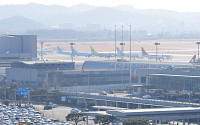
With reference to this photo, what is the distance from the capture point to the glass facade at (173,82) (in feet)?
286

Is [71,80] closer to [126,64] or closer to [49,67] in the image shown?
[49,67]

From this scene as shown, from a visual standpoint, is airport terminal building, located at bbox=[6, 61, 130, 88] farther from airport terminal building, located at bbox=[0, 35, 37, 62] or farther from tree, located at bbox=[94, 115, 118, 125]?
tree, located at bbox=[94, 115, 118, 125]

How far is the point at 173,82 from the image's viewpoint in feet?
298

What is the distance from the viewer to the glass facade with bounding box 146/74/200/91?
87.2 metres

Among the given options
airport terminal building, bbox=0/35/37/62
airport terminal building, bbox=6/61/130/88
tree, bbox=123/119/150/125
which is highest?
airport terminal building, bbox=0/35/37/62

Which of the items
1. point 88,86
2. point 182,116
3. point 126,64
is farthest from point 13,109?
point 126,64

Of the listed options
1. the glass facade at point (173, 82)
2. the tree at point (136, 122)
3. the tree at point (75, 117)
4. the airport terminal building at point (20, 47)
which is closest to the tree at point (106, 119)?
the tree at point (136, 122)

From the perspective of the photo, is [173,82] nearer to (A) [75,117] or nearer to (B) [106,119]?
(A) [75,117]

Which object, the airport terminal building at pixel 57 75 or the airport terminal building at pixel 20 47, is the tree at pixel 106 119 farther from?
the airport terminal building at pixel 20 47

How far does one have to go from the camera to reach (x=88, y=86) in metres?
112

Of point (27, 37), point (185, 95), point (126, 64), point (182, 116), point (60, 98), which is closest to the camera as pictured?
point (182, 116)

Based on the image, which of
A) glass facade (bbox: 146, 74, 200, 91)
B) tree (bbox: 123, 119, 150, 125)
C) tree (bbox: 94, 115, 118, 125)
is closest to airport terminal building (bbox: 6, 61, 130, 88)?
glass facade (bbox: 146, 74, 200, 91)

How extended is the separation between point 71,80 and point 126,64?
21814 mm

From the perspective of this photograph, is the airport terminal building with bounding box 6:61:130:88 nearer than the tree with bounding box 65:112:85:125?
No
